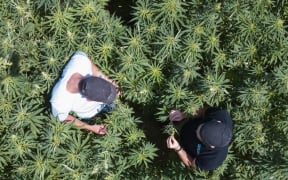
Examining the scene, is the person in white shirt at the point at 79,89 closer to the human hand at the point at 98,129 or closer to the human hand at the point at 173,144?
the human hand at the point at 98,129

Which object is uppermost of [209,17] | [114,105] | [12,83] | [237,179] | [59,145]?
[209,17]

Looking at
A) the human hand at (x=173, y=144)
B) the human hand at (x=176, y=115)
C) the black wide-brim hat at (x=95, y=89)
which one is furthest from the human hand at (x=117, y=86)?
the human hand at (x=173, y=144)

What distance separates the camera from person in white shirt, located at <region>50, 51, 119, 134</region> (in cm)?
316

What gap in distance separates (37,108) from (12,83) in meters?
0.31

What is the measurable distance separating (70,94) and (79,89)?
0.09 meters

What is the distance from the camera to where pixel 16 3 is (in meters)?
3.49

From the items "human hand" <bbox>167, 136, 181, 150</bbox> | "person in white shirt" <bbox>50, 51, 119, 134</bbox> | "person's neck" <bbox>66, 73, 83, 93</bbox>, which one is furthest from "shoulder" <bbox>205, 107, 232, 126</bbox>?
"person's neck" <bbox>66, 73, 83, 93</bbox>

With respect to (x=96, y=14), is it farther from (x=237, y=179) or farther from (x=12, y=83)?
(x=237, y=179)

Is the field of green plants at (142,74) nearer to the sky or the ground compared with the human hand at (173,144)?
nearer to the sky

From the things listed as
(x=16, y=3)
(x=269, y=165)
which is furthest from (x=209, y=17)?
(x=16, y=3)

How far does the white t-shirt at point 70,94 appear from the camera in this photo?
327 centimetres

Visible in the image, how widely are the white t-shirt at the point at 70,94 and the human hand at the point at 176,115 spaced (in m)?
0.63

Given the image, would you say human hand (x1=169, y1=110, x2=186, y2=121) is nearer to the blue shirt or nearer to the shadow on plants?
the blue shirt

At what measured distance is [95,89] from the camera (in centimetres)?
314
